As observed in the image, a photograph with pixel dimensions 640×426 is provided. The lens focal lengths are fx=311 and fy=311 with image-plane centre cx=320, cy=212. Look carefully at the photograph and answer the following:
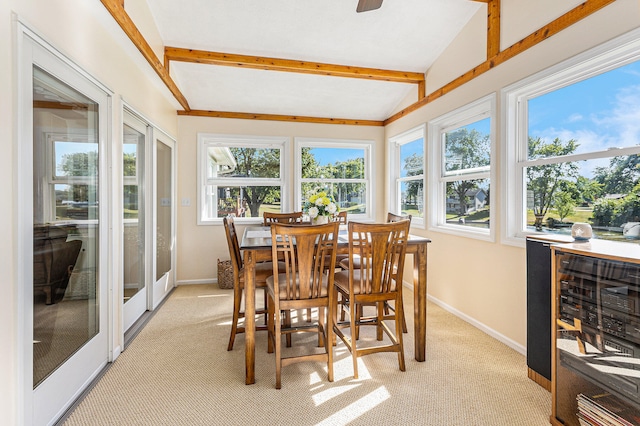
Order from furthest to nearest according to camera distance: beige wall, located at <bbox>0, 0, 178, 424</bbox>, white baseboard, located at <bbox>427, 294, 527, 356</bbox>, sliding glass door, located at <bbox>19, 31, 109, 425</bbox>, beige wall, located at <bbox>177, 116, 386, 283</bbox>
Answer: beige wall, located at <bbox>177, 116, 386, 283</bbox>
white baseboard, located at <bbox>427, 294, 527, 356</bbox>
sliding glass door, located at <bbox>19, 31, 109, 425</bbox>
beige wall, located at <bbox>0, 0, 178, 424</bbox>

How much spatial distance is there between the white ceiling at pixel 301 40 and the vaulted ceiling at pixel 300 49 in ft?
0.03

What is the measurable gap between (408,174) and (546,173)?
7.21 ft

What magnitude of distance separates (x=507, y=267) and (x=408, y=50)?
2525 millimetres

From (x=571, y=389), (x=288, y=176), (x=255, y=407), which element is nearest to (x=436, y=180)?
(x=288, y=176)

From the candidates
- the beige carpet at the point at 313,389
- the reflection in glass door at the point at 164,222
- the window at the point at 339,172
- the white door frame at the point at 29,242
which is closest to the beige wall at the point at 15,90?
the white door frame at the point at 29,242

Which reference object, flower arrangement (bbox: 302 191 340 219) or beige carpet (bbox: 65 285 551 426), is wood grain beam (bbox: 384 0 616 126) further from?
beige carpet (bbox: 65 285 551 426)

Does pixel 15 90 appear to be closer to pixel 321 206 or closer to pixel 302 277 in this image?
pixel 302 277

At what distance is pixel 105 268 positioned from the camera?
2256 millimetres

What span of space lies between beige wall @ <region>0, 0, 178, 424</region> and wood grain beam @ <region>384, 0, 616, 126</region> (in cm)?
304

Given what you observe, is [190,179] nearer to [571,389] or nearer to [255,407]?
[255,407]

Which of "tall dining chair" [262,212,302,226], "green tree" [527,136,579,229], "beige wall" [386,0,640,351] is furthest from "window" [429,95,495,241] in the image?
"tall dining chair" [262,212,302,226]

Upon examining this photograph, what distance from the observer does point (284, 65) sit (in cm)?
352

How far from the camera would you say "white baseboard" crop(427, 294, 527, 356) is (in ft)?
8.32

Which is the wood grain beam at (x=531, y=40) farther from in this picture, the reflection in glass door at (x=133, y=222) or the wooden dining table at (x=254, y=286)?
the reflection in glass door at (x=133, y=222)
